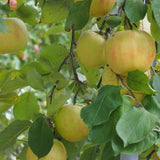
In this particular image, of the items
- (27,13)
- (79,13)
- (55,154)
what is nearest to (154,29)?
(79,13)

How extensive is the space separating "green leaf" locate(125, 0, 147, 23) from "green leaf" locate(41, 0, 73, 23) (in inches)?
11.7

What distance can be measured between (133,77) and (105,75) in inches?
4.9

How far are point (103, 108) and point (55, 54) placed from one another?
45 centimetres

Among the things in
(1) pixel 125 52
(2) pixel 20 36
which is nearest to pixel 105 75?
(1) pixel 125 52

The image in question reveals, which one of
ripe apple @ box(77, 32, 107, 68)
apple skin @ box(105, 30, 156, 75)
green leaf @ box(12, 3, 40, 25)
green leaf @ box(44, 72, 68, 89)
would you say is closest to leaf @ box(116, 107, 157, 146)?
apple skin @ box(105, 30, 156, 75)

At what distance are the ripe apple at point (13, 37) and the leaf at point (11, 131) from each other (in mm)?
231

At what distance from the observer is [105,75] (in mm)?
805

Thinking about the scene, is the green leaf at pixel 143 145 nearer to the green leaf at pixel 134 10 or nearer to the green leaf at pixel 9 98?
the green leaf at pixel 134 10

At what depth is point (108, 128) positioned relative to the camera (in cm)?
64

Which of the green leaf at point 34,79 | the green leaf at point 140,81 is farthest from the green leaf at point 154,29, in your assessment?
the green leaf at point 34,79

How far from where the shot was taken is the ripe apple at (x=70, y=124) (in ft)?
2.82

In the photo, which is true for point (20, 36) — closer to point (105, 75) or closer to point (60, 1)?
point (60, 1)

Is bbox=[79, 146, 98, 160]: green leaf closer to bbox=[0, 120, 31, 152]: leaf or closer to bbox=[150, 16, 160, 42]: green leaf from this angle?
bbox=[0, 120, 31, 152]: leaf

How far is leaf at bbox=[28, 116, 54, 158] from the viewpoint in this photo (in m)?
0.81
